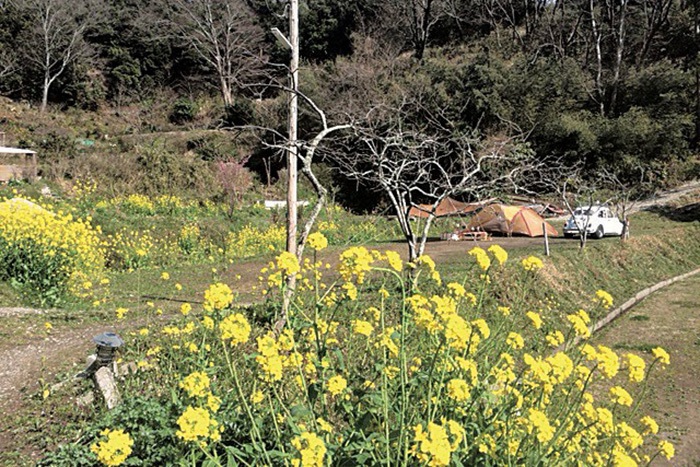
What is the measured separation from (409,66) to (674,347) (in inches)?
923

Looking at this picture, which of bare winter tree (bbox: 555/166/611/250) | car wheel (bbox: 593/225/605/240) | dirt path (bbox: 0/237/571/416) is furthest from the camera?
car wheel (bbox: 593/225/605/240)

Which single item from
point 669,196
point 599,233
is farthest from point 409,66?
point 599,233

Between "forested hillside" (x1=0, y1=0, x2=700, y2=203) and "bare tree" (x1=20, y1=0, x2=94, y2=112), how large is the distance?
0.12 metres

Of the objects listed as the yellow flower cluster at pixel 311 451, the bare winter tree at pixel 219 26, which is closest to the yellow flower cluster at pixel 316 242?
the yellow flower cluster at pixel 311 451

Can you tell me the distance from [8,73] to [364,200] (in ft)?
81.2

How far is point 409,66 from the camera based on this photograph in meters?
27.0

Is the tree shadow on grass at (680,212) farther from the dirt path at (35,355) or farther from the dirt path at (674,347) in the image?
the dirt path at (35,355)

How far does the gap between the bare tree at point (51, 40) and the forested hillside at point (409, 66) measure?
0.40 feet

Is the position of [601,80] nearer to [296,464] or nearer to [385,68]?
[385,68]

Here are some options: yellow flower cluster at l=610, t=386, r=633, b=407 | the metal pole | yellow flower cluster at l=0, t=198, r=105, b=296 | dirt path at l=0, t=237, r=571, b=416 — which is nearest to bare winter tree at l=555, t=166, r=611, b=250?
the metal pole

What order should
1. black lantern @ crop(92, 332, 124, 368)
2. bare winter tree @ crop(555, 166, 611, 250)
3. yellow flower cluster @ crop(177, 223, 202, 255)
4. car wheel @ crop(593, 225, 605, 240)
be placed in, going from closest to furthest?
1. black lantern @ crop(92, 332, 124, 368)
2. bare winter tree @ crop(555, 166, 611, 250)
3. yellow flower cluster @ crop(177, 223, 202, 255)
4. car wheel @ crop(593, 225, 605, 240)

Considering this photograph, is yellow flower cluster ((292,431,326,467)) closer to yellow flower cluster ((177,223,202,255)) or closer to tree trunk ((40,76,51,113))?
yellow flower cluster ((177,223,202,255))

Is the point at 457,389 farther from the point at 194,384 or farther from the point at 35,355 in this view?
the point at 35,355

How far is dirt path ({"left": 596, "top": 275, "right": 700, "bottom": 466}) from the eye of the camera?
14.3 ft
